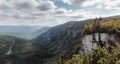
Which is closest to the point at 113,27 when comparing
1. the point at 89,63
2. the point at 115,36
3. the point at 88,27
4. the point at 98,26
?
the point at 115,36

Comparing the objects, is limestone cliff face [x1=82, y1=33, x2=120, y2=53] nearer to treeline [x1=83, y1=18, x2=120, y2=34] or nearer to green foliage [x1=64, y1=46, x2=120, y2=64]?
treeline [x1=83, y1=18, x2=120, y2=34]

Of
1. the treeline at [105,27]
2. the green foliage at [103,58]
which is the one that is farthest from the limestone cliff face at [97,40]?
the green foliage at [103,58]

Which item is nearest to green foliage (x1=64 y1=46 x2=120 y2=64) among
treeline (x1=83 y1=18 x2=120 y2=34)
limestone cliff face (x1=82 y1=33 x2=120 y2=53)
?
limestone cliff face (x1=82 y1=33 x2=120 y2=53)

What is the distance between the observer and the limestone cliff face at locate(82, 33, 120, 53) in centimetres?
15950

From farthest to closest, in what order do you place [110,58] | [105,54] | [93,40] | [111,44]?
[93,40] → [111,44] → [105,54] → [110,58]

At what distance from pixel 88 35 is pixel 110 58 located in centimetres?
6905

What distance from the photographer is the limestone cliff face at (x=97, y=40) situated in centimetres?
15950

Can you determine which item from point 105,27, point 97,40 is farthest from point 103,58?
point 105,27

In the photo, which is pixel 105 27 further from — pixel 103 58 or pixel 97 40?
pixel 103 58

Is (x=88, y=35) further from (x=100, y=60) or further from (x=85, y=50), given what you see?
(x=100, y=60)

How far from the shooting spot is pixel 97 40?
173 m

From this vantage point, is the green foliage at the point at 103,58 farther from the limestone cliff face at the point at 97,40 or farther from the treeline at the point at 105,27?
the treeline at the point at 105,27

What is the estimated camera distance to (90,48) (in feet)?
589

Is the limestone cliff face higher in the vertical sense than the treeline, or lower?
lower
